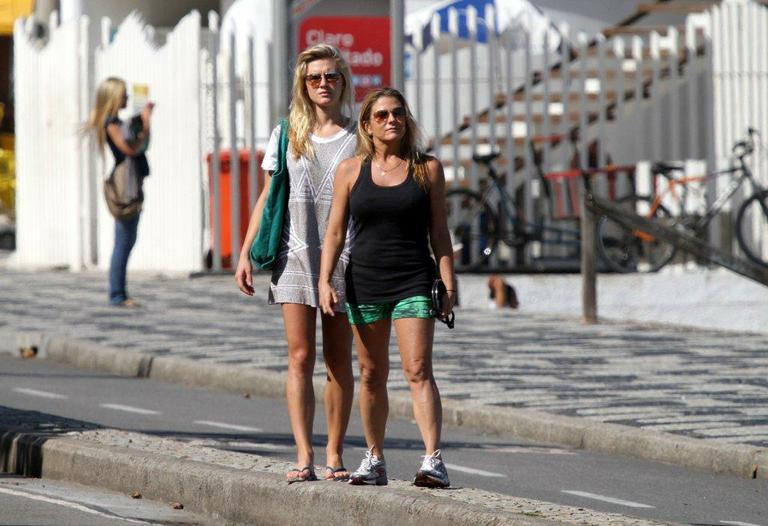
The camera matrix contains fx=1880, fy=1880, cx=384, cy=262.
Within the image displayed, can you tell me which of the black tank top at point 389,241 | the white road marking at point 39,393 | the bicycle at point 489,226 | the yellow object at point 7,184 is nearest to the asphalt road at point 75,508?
the black tank top at point 389,241

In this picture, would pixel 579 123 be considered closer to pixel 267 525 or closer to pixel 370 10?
pixel 370 10

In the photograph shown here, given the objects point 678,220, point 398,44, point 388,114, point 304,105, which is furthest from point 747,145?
point 388,114

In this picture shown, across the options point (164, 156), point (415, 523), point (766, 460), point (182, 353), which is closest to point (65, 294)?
point (164, 156)

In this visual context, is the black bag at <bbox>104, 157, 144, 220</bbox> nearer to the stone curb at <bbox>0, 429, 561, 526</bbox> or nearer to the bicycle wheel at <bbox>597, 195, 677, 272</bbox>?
the bicycle wheel at <bbox>597, 195, 677, 272</bbox>

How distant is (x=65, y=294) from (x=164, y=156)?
239 cm

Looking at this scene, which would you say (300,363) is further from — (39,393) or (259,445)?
(39,393)

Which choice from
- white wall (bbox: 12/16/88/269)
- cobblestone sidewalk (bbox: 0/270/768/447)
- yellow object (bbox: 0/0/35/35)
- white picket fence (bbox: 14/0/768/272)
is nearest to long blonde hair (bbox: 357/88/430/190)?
cobblestone sidewalk (bbox: 0/270/768/447)

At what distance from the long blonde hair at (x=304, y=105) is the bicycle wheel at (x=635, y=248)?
11.2 meters

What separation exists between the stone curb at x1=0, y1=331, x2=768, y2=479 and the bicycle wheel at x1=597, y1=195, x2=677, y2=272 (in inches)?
261

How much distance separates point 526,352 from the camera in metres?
13.1

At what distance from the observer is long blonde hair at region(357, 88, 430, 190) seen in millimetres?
7082

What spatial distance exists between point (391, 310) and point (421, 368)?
25 centimetres

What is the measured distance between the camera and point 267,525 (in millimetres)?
7023

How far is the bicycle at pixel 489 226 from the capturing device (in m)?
18.5
